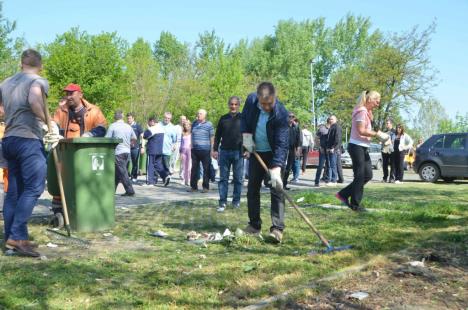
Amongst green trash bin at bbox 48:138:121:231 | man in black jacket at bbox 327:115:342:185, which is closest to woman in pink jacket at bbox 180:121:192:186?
man in black jacket at bbox 327:115:342:185

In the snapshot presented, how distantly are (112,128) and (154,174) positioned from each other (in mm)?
3599

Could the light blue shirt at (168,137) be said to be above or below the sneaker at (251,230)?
above

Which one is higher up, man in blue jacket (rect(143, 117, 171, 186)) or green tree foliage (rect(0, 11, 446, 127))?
green tree foliage (rect(0, 11, 446, 127))

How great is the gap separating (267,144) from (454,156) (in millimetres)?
13113

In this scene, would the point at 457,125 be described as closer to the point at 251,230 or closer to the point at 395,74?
the point at 395,74

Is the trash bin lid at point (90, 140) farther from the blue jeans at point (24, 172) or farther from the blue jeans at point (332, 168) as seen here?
the blue jeans at point (332, 168)

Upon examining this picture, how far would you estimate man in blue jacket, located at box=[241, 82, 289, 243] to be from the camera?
6031 mm

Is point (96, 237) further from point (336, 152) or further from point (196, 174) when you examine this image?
point (336, 152)

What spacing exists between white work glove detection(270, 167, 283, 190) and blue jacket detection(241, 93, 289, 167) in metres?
0.10

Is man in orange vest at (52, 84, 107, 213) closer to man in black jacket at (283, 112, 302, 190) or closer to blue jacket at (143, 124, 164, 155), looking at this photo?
man in black jacket at (283, 112, 302, 190)

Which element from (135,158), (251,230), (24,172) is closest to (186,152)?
(135,158)

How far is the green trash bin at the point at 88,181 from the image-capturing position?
6.81 m

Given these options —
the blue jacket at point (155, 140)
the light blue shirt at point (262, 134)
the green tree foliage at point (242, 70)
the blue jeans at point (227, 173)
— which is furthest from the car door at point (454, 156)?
the green tree foliage at point (242, 70)

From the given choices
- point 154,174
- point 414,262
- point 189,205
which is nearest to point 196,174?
point 154,174
